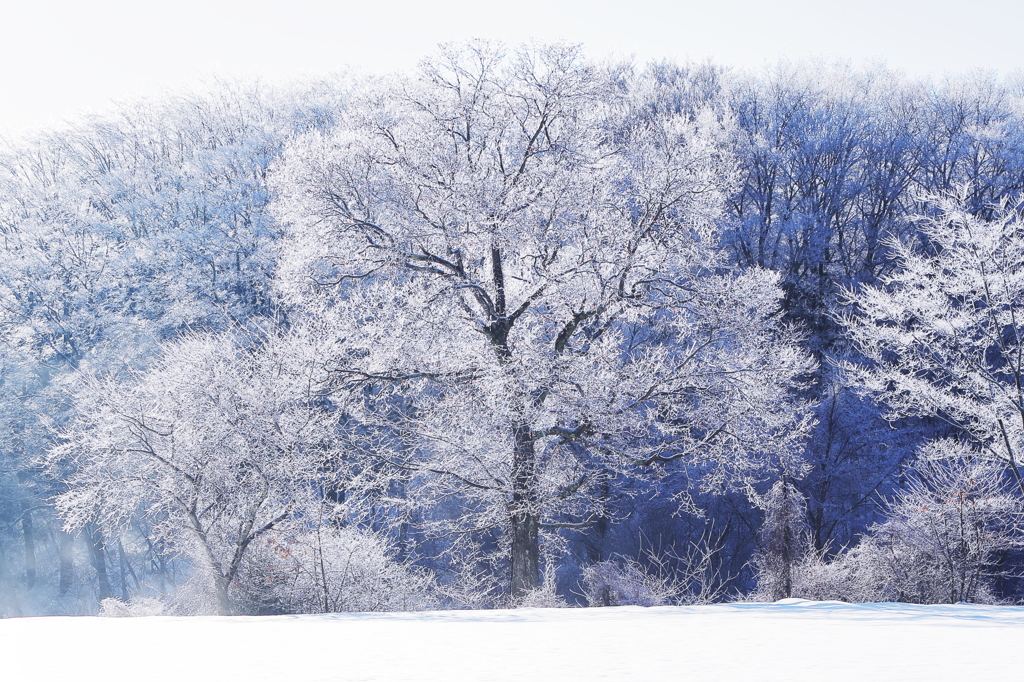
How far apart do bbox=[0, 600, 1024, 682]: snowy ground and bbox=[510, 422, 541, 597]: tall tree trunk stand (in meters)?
6.10

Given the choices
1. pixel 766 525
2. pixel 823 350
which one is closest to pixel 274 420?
pixel 766 525

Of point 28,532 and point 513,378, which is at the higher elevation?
point 513,378

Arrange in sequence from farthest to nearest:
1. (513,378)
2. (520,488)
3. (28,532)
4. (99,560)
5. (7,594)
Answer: (28,532), (7,594), (99,560), (520,488), (513,378)

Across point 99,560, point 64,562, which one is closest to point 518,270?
point 99,560

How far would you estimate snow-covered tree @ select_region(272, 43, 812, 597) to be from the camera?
11305mm

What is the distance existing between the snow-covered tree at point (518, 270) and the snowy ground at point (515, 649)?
20.4 feet

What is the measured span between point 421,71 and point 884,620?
10795 mm

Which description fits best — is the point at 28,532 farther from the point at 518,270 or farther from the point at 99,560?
the point at 518,270

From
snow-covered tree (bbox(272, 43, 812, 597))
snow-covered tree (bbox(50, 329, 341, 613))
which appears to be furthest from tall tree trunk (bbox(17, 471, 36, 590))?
snow-covered tree (bbox(272, 43, 812, 597))

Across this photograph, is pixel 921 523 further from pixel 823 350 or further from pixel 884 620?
pixel 823 350

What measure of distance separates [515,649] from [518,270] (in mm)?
9775

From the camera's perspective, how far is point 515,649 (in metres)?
3.63

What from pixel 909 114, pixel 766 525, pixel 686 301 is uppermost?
pixel 909 114

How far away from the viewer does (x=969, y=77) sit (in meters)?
29.5
